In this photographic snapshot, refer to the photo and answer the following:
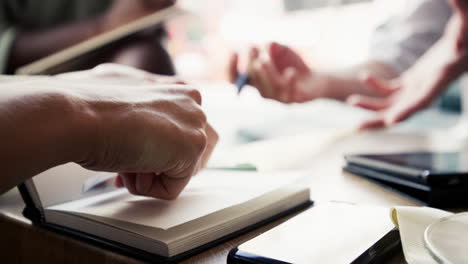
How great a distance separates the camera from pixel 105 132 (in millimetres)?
311

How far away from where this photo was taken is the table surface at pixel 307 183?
353 millimetres

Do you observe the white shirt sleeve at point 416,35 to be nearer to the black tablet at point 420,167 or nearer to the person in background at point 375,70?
the person in background at point 375,70

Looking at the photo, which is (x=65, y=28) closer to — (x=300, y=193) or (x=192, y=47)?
(x=300, y=193)

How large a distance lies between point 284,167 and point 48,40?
64 centimetres

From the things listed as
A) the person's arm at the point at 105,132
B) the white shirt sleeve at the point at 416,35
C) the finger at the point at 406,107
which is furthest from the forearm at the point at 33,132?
the white shirt sleeve at the point at 416,35

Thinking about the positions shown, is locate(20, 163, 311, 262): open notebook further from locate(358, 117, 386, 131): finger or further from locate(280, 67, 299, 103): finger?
locate(358, 117, 386, 131): finger

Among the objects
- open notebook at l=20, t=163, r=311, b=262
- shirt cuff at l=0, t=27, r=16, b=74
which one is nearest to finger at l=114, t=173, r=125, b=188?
open notebook at l=20, t=163, r=311, b=262

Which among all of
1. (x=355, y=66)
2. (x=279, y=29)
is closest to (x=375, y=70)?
(x=355, y=66)

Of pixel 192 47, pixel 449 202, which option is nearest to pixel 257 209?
pixel 449 202

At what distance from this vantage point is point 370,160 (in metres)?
0.59

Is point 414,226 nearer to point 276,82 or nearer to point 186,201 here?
point 186,201

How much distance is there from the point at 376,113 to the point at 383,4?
953 mm

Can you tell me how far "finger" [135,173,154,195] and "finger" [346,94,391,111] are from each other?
725 millimetres

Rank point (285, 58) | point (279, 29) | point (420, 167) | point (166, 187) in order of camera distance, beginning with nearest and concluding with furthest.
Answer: point (166, 187) < point (420, 167) < point (285, 58) < point (279, 29)
